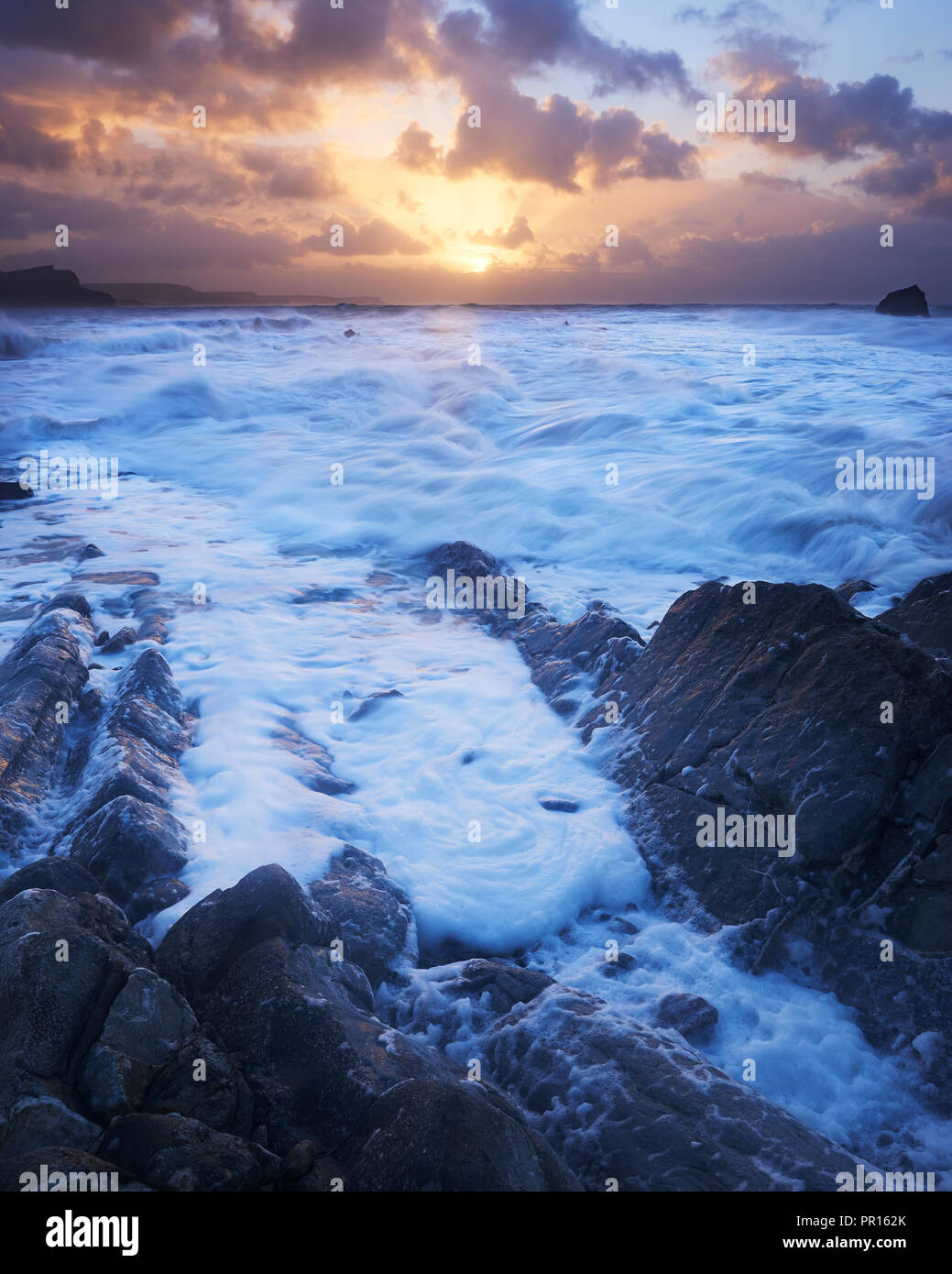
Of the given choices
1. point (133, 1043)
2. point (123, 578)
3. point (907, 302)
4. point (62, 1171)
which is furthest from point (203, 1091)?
point (907, 302)

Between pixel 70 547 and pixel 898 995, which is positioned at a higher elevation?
pixel 70 547

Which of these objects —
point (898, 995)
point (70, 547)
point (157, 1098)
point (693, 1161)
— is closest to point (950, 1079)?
point (898, 995)

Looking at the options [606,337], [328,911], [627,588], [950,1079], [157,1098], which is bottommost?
[950,1079]

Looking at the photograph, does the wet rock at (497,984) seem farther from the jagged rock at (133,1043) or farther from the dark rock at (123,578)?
the dark rock at (123,578)

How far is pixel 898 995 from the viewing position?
3.88 meters

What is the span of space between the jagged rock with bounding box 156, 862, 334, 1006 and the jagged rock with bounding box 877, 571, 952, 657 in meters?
4.72

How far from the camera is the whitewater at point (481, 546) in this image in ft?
15.0

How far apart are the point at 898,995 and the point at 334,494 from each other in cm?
1421

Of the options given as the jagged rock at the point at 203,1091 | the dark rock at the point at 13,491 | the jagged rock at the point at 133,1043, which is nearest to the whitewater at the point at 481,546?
the dark rock at the point at 13,491

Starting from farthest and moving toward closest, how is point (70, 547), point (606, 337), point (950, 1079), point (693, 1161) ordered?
point (606, 337) → point (70, 547) → point (950, 1079) → point (693, 1161)

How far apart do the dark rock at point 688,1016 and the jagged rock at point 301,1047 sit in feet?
4.25

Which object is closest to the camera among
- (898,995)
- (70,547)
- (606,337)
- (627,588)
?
(898,995)

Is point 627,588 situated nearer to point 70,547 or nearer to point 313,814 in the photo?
point 313,814

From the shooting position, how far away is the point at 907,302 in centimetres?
6231
